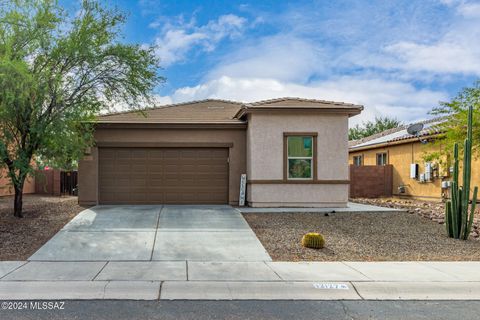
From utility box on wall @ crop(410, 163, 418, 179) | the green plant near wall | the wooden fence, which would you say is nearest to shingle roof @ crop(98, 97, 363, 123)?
the green plant near wall

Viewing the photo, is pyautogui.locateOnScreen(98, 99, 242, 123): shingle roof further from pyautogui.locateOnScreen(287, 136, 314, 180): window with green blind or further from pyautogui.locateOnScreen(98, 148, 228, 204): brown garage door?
pyautogui.locateOnScreen(287, 136, 314, 180): window with green blind

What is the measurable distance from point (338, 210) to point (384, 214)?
1.47m

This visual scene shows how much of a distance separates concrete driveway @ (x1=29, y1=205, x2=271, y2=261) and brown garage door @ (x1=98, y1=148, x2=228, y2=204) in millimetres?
1551

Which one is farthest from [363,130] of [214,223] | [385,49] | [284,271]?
[284,271]

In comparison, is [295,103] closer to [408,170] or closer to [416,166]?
[416,166]

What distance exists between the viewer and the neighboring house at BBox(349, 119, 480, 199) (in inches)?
753

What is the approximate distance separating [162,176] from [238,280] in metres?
9.05

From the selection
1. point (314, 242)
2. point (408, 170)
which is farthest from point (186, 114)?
point (408, 170)

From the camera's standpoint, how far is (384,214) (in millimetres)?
13750

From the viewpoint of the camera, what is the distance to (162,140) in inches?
610

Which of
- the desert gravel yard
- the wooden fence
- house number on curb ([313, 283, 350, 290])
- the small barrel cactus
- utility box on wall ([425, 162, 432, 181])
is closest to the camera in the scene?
house number on curb ([313, 283, 350, 290])

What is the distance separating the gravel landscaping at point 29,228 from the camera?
9133 millimetres

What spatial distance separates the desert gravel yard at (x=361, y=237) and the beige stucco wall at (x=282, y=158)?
1.51m

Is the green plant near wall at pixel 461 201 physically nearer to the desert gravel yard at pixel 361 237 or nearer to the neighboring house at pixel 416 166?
the desert gravel yard at pixel 361 237
